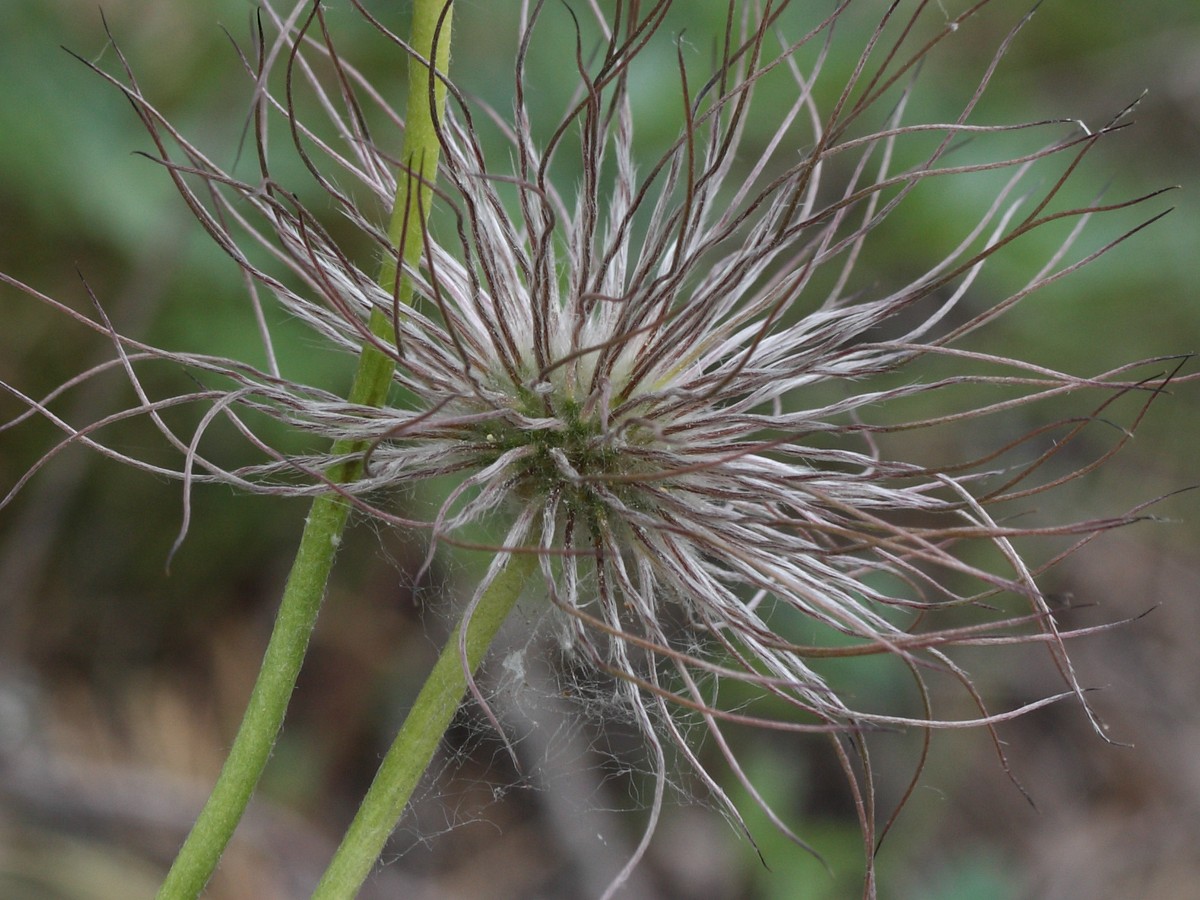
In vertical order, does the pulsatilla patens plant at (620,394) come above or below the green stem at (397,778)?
above

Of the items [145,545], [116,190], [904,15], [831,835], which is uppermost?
[904,15]

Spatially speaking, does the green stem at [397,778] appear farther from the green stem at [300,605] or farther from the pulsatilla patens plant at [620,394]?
the green stem at [300,605]

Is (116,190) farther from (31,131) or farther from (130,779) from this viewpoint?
(130,779)

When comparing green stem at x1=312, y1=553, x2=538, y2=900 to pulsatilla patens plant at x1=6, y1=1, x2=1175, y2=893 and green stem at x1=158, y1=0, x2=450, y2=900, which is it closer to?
pulsatilla patens plant at x1=6, y1=1, x2=1175, y2=893

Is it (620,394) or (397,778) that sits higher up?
(620,394)

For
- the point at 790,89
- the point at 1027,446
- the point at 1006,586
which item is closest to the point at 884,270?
the point at 790,89

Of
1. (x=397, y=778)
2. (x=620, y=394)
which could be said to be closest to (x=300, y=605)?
(x=397, y=778)

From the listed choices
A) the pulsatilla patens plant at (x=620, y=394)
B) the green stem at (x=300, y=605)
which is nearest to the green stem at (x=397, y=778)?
the pulsatilla patens plant at (x=620, y=394)

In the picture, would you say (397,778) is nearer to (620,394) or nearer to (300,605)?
(300,605)
